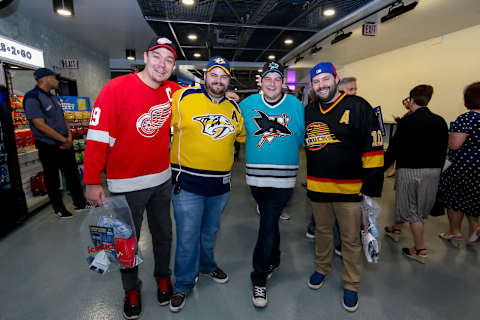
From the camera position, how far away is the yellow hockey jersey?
1599 millimetres

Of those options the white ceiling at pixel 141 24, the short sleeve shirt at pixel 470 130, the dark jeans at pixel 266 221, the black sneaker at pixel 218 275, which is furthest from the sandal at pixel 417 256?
the white ceiling at pixel 141 24

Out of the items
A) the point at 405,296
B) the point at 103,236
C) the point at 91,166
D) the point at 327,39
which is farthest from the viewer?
the point at 327,39

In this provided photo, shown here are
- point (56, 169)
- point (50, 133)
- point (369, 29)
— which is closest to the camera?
point (50, 133)

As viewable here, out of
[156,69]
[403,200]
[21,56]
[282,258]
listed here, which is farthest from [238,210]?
[21,56]

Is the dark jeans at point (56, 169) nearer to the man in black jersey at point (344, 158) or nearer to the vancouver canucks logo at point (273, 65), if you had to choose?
the vancouver canucks logo at point (273, 65)

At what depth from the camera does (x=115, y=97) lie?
139 centimetres

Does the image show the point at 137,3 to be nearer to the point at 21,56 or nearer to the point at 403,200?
the point at 21,56

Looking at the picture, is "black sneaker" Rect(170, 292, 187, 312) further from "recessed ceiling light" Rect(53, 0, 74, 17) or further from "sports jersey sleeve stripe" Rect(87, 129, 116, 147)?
"recessed ceiling light" Rect(53, 0, 74, 17)

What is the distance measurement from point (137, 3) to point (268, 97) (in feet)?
14.5

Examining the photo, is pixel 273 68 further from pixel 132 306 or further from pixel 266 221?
pixel 132 306

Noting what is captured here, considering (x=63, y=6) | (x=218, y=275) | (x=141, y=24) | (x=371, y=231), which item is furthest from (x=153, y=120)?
(x=141, y=24)

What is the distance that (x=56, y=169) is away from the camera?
10.6 ft

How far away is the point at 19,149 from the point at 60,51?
3.98 m

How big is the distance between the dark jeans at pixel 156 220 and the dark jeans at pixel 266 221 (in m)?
0.65
